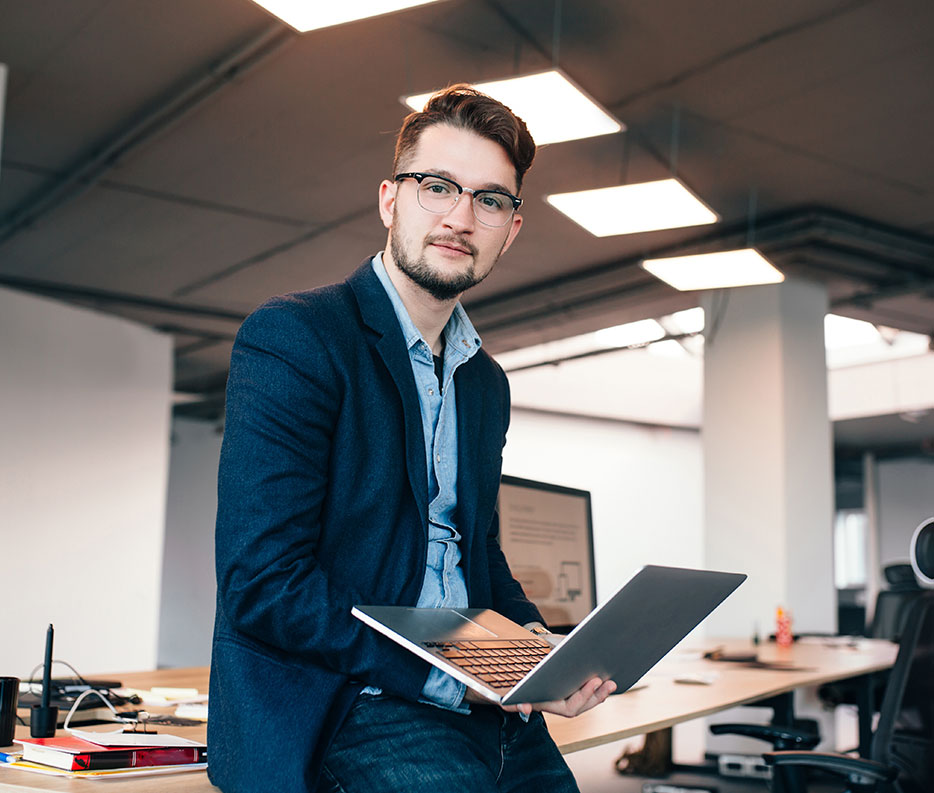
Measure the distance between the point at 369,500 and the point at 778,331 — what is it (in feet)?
18.7

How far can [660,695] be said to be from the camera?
2.74m

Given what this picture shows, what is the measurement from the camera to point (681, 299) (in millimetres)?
7973

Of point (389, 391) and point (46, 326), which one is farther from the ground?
point (46, 326)

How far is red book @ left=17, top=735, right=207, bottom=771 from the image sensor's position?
4.57 feet

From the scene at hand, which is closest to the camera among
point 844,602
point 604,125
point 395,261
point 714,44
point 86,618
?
point 395,261

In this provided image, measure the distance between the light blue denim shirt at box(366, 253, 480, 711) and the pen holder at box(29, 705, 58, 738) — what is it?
0.71 m

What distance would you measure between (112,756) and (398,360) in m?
0.68

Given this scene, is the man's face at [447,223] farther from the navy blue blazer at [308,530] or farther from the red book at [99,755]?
the red book at [99,755]

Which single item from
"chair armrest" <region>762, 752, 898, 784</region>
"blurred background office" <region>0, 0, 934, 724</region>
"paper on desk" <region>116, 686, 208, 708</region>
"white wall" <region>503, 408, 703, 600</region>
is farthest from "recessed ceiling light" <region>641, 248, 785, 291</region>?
"white wall" <region>503, 408, 703, 600</region>

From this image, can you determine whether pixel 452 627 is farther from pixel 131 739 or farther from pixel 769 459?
pixel 769 459

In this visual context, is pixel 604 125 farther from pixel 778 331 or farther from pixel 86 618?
pixel 86 618

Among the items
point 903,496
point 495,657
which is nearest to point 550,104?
point 495,657

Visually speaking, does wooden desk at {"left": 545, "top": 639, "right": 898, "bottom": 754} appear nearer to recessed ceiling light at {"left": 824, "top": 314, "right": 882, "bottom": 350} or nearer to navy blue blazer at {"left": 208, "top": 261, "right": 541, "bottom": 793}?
navy blue blazer at {"left": 208, "top": 261, "right": 541, "bottom": 793}

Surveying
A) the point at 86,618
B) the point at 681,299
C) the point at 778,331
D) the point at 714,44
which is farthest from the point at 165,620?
the point at 714,44
